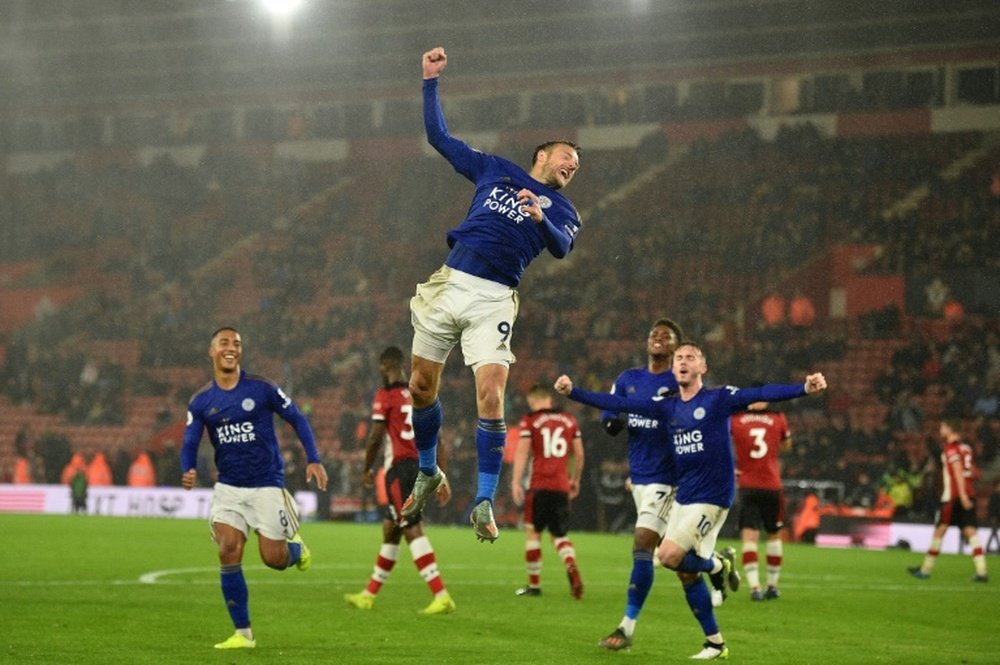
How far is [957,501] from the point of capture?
19.4 meters

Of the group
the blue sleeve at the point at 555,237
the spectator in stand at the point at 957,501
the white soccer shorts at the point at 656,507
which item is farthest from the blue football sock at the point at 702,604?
the spectator in stand at the point at 957,501

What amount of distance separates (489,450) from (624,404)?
2.72 metres

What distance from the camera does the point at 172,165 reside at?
149 feet

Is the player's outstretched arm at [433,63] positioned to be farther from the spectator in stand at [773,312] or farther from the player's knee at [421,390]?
the spectator in stand at [773,312]

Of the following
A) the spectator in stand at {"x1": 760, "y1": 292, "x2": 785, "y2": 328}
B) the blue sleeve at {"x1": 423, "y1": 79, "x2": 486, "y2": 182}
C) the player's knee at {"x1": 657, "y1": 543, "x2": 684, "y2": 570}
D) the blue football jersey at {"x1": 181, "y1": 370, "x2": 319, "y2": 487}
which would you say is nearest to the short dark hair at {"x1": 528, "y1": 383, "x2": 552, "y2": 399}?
the blue football jersey at {"x1": 181, "y1": 370, "x2": 319, "y2": 487}

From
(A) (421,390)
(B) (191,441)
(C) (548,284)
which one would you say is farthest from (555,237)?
(C) (548,284)

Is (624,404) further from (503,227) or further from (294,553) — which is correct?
(503,227)

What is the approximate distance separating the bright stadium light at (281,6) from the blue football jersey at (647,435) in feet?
82.8

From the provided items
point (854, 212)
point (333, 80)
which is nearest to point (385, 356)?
point (854, 212)

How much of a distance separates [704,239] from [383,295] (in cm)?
853

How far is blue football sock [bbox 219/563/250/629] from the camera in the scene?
10.9 metres

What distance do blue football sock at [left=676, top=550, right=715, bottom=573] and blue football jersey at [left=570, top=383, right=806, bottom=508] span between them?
412 millimetres

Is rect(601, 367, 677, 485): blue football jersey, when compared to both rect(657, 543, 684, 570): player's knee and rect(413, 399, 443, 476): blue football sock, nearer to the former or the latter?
rect(657, 543, 684, 570): player's knee

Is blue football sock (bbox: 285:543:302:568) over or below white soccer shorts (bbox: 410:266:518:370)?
below
